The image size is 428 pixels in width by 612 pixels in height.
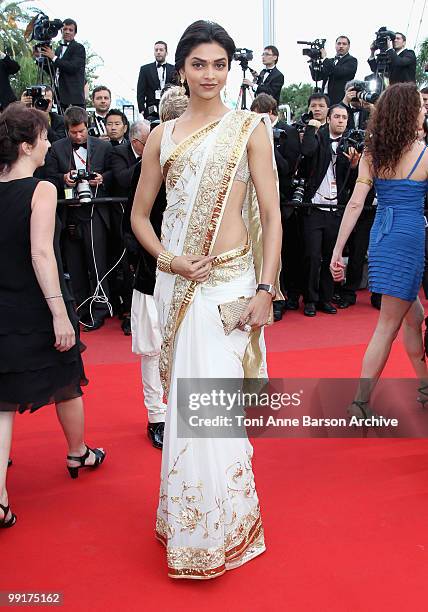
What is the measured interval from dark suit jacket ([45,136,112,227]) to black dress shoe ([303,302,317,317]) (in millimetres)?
1838

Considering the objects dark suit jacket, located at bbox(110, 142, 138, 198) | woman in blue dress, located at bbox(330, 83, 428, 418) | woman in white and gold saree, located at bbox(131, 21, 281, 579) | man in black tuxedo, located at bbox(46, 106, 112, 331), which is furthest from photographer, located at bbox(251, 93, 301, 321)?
woman in white and gold saree, located at bbox(131, 21, 281, 579)

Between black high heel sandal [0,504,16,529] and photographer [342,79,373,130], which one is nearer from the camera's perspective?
black high heel sandal [0,504,16,529]

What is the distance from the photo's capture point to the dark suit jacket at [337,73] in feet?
27.8

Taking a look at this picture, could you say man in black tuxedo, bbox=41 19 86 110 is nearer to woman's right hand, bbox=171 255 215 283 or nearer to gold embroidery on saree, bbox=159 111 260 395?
gold embroidery on saree, bbox=159 111 260 395

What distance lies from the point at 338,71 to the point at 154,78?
2.28m

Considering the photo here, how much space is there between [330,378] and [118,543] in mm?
2085

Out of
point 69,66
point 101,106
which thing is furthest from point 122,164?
point 69,66

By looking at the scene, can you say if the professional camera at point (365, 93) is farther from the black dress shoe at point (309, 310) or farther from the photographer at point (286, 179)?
the black dress shoe at point (309, 310)

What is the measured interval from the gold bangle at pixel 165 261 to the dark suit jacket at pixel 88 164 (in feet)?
11.7

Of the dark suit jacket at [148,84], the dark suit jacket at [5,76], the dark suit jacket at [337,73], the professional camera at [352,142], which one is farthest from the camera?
the dark suit jacket at [148,84]

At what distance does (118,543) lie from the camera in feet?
8.30

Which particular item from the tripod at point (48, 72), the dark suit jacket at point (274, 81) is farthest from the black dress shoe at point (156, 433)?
the dark suit jacket at point (274, 81)

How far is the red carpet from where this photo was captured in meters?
2.19

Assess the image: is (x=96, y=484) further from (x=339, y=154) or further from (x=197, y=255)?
(x=339, y=154)
